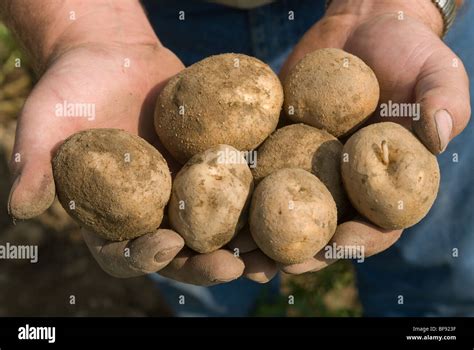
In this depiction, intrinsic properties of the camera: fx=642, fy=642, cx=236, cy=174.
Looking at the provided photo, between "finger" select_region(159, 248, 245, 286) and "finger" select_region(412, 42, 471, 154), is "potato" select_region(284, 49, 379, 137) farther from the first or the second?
"finger" select_region(159, 248, 245, 286)

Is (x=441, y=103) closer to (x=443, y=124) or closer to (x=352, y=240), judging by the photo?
(x=443, y=124)

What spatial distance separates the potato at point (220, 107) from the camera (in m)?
2.23

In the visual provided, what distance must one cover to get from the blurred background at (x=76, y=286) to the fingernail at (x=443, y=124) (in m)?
2.10

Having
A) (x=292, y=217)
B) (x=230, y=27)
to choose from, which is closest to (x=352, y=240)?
(x=292, y=217)

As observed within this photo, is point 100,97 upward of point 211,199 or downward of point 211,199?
upward

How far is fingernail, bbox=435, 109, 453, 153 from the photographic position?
199cm

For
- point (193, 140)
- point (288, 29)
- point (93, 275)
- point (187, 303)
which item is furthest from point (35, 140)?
point (93, 275)

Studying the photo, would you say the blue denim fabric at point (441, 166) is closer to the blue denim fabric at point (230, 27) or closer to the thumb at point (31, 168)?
the blue denim fabric at point (230, 27)

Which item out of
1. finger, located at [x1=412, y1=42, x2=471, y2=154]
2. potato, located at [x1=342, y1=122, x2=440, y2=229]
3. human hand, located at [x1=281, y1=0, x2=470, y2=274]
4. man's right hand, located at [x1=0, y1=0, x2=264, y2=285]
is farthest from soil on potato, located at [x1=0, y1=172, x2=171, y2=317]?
finger, located at [x1=412, y1=42, x2=471, y2=154]

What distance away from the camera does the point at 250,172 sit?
2168mm

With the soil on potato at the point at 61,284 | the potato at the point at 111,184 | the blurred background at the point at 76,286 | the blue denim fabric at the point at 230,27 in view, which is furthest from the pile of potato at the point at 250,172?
the soil on potato at the point at 61,284

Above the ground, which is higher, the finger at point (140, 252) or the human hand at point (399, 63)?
the human hand at point (399, 63)

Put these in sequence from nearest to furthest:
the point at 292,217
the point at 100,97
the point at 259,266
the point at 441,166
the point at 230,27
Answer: the point at 292,217 → the point at 259,266 → the point at 100,97 → the point at 441,166 → the point at 230,27

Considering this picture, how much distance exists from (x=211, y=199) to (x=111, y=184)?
0.32 metres
